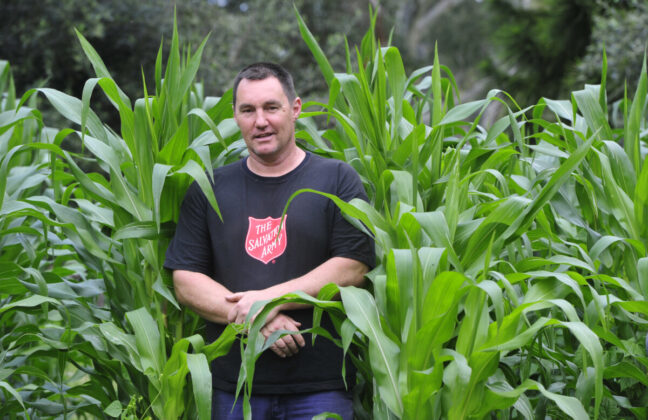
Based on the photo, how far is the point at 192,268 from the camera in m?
2.54

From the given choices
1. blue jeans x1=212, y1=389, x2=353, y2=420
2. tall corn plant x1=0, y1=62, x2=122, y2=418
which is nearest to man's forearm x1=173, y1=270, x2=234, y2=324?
Result: blue jeans x1=212, y1=389, x2=353, y2=420

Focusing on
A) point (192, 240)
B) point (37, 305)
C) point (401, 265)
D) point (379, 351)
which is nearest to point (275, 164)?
point (192, 240)

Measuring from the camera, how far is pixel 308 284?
2371 millimetres

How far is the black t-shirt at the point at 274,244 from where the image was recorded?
95.9 inches

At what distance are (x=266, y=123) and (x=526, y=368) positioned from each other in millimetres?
1171

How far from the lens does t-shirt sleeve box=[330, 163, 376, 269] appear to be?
8.09ft

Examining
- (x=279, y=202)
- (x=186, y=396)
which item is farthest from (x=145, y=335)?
(x=279, y=202)

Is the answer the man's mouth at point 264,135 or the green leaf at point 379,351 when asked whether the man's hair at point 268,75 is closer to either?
the man's mouth at point 264,135

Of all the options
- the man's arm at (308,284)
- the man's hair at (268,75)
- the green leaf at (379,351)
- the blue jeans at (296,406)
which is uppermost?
the man's hair at (268,75)

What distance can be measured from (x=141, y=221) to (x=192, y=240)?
0.21m

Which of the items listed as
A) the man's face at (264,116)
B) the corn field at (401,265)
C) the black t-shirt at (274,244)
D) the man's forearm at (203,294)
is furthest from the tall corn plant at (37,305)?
the man's face at (264,116)

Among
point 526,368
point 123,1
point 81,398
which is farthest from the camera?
point 123,1

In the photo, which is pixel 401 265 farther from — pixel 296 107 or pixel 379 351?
pixel 296 107

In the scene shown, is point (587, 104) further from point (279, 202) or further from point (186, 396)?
point (186, 396)
